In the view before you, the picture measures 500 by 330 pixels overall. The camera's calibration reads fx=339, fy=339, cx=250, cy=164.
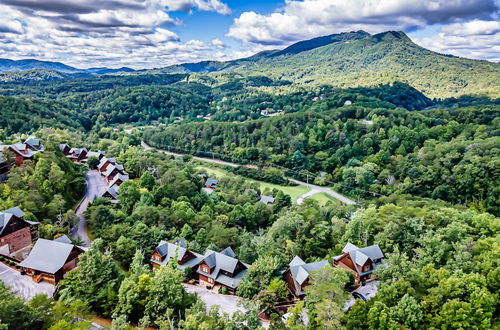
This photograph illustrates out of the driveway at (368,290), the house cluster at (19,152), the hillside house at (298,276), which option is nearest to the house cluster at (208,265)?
the hillside house at (298,276)

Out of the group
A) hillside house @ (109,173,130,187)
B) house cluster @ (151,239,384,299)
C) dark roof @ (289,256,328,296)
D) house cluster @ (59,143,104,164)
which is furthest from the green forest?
hillside house @ (109,173,130,187)

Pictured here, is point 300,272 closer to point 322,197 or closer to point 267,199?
point 267,199

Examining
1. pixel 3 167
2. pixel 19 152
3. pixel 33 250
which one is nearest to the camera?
pixel 33 250

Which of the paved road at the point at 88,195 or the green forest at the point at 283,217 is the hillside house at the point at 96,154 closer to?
the green forest at the point at 283,217

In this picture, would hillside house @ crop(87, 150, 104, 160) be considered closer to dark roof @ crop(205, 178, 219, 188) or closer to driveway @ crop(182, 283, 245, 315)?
dark roof @ crop(205, 178, 219, 188)

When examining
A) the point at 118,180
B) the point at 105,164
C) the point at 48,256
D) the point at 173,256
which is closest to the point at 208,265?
the point at 173,256

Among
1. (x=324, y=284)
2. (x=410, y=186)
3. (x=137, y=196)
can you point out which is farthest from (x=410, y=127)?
(x=324, y=284)
